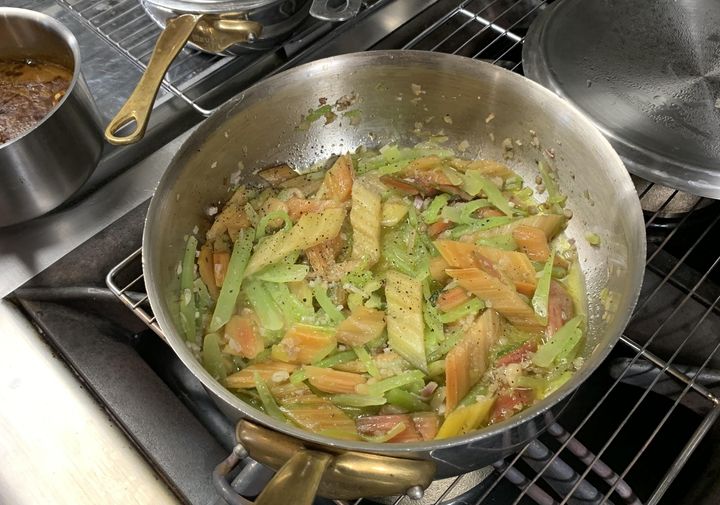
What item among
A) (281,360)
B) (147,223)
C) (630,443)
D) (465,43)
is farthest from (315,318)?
(465,43)

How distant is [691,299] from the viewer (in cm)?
134

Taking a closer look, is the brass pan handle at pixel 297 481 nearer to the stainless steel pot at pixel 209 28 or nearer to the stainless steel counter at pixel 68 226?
the stainless steel pot at pixel 209 28

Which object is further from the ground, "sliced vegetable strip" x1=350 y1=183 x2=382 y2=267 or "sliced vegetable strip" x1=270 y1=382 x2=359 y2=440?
"sliced vegetable strip" x1=350 y1=183 x2=382 y2=267

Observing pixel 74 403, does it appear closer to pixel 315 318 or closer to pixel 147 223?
pixel 147 223

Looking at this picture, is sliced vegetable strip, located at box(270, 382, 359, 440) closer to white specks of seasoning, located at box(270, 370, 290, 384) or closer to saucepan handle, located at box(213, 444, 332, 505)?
white specks of seasoning, located at box(270, 370, 290, 384)

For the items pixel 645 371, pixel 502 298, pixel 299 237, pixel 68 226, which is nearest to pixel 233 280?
pixel 299 237

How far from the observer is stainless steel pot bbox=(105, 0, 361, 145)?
121 cm

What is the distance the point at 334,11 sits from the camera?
4.76 ft

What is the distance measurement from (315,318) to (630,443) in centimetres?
72

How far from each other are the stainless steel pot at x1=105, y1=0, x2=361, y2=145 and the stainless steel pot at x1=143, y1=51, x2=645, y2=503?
120 mm

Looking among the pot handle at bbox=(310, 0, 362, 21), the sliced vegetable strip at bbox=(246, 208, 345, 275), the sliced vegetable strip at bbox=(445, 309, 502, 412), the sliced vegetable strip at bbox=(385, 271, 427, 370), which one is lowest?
the sliced vegetable strip at bbox=(445, 309, 502, 412)

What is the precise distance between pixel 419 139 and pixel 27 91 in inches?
35.9

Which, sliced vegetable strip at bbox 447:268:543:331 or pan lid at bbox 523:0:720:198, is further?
pan lid at bbox 523:0:720:198

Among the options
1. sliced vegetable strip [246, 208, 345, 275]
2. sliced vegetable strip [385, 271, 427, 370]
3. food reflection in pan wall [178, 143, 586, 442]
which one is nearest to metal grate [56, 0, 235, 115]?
food reflection in pan wall [178, 143, 586, 442]
